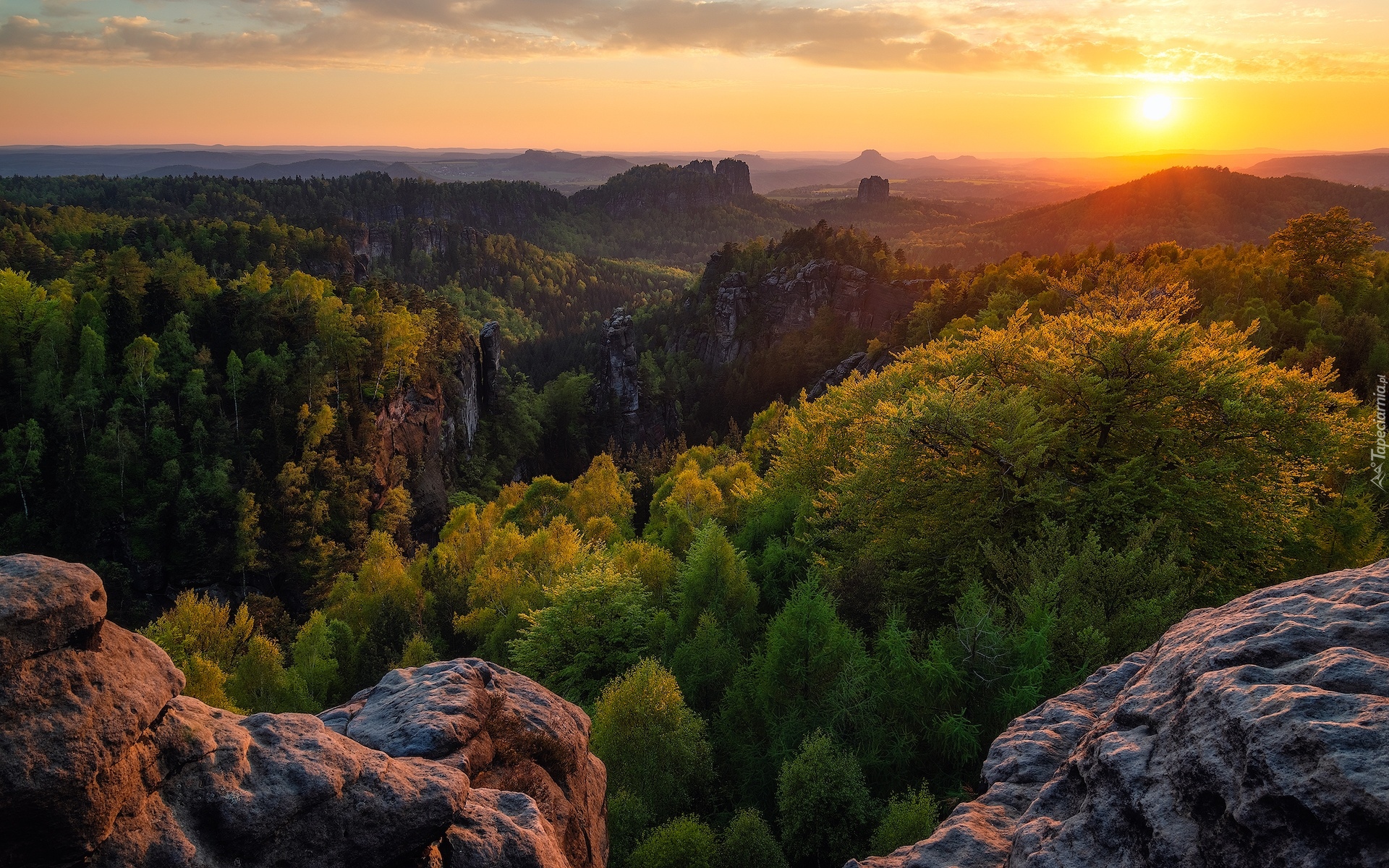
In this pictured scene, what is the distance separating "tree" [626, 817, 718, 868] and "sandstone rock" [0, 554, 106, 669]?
1165 cm

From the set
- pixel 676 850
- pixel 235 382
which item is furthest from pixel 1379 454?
pixel 235 382

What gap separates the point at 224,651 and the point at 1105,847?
160 feet

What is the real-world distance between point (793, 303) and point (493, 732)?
12936 centimetres

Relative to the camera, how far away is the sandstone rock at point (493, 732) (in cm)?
931

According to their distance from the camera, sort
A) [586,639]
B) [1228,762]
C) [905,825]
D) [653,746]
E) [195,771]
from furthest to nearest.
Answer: [586,639] → [653,746] → [905,825] → [195,771] → [1228,762]


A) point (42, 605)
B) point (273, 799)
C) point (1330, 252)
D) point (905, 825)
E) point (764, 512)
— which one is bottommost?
point (764, 512)

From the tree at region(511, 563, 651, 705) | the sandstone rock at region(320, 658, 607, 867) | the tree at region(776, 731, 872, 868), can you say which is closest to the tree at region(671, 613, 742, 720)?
the tree at region(511, 563, 651, 705)

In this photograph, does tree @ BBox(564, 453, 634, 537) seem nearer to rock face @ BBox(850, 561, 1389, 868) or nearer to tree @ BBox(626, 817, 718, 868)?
Result: tree @ BBox(626, 817, 718, 868)

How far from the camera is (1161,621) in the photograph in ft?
53.0

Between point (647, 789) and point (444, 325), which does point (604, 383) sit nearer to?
point (444, 325)

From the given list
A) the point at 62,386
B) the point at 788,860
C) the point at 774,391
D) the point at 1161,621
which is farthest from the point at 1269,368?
the point at 774,391

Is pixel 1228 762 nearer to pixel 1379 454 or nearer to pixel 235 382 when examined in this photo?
pixel 1379 454

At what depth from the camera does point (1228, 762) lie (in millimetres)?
6031

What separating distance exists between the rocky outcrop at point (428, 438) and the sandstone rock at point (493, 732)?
75077 mm
